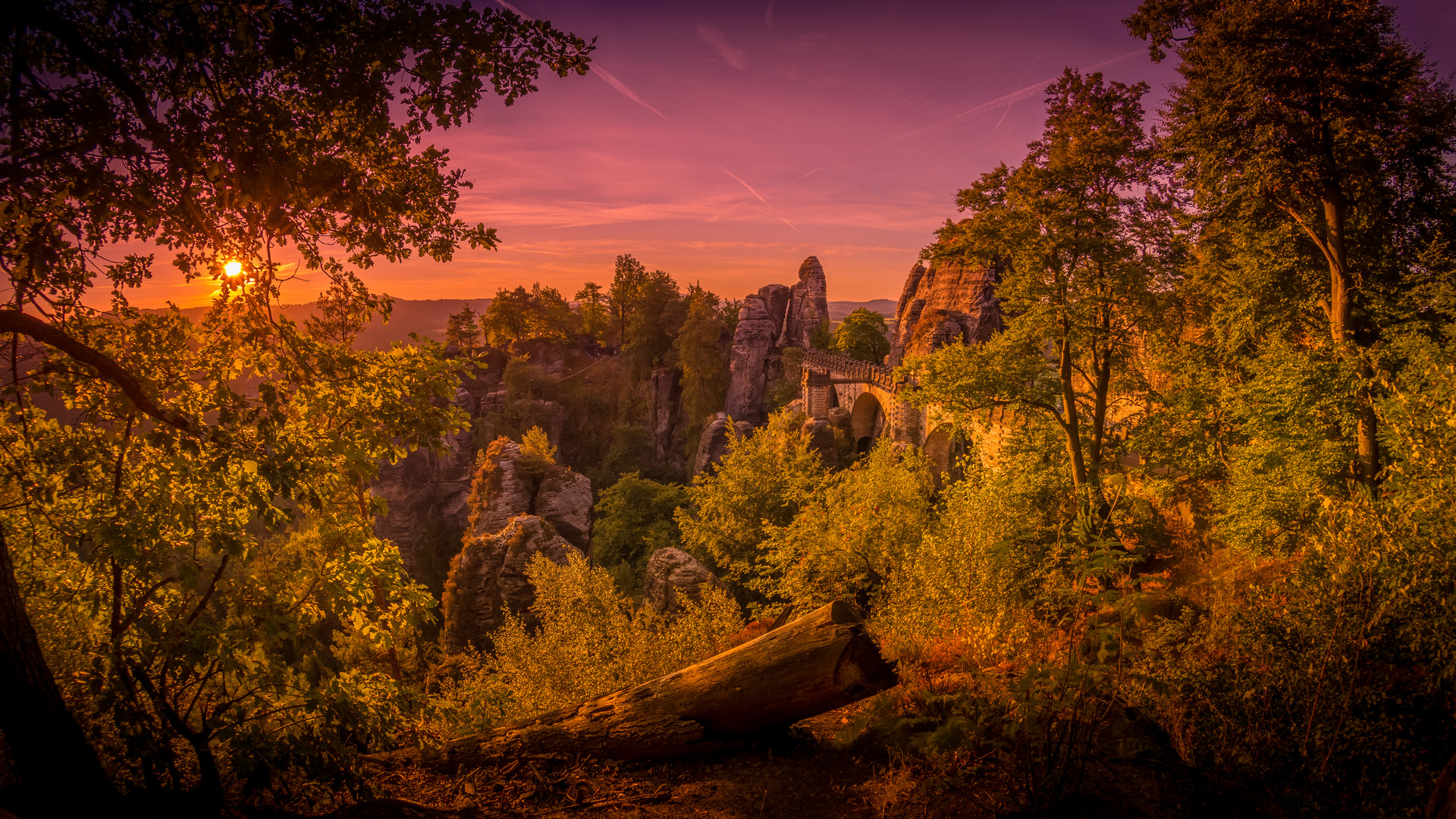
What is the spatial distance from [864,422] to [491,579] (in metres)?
22.7

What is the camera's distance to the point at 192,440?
2.96m

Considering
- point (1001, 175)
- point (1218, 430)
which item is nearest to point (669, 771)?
point (1001, 175)

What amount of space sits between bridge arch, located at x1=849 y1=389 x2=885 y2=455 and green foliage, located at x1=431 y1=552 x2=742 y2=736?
2248 centimetres

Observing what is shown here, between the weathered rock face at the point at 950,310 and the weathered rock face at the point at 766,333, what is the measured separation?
10860mm

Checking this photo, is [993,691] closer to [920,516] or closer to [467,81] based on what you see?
[467,81]

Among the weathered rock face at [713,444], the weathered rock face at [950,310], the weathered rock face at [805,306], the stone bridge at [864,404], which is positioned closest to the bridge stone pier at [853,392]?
the stone bridge at [864,404]

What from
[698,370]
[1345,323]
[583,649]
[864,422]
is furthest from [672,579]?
[698,370]

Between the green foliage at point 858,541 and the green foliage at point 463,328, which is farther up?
the green foliage at point 463,328

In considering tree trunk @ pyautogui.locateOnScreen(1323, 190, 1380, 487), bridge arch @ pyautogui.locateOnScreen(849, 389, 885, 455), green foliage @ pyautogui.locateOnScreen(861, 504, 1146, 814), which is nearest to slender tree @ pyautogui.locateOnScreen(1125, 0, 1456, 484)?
tree trunk @ pyautogui.locateOnScreen(1323, 190, 1380, 487)

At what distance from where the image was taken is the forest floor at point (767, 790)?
140 inches

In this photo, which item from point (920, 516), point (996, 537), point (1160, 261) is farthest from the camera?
point (920, 516)

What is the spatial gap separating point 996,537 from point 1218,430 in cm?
637

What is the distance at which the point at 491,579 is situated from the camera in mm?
21156

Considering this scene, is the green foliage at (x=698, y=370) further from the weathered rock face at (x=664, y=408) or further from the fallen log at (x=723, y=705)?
the fallen log at (x=723, y=705)
